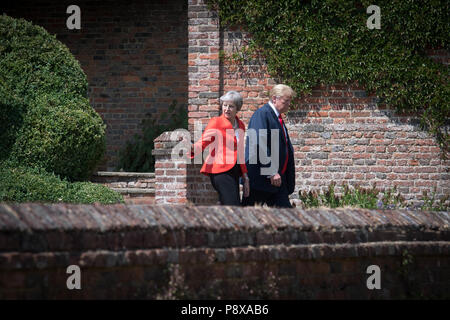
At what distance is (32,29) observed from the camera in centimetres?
757

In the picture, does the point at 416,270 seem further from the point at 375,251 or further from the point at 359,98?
the point at 359,98

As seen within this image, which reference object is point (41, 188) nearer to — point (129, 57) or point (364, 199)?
point (364, 199)

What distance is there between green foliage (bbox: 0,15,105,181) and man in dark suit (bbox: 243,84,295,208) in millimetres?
2140

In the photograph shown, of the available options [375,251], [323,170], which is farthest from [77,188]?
[375,251]

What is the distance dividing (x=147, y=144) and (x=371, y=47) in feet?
13.1

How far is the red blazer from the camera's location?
5977mm

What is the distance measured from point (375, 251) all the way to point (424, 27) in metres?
4.41

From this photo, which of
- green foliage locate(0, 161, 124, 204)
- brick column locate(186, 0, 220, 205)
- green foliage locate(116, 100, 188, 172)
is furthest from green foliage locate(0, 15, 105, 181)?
green foliage locate(116, 100, 188, 172)

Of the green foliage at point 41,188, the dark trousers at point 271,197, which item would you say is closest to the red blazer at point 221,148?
the dark trousers at point 271,197

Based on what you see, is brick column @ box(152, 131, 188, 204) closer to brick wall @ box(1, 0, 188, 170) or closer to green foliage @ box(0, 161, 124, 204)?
green foliage @ box(0, 161, 124, 204)

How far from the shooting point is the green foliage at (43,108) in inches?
278

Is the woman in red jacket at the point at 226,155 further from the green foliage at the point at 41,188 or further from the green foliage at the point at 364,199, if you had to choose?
the green foliage at the point at 364,199
